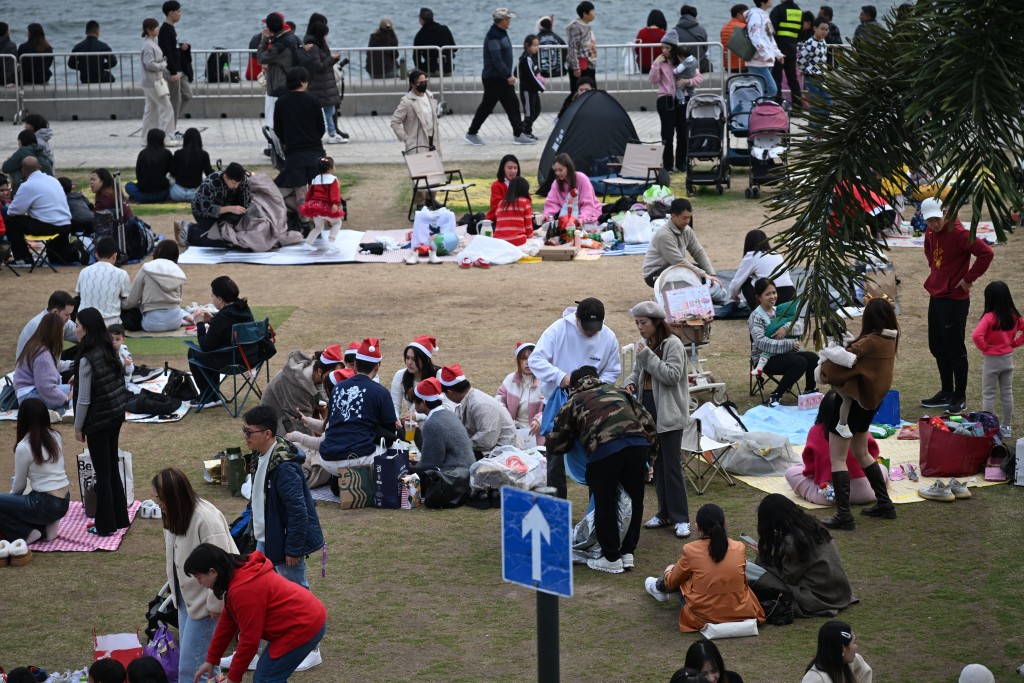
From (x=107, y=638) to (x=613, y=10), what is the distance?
5713cm

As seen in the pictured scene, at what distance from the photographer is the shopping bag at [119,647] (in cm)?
759

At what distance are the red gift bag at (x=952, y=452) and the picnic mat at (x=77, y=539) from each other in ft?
19.8

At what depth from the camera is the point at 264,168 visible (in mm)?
23016

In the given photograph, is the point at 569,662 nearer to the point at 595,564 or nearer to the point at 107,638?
the point at 595,564

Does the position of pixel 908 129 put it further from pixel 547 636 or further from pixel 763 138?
pixel 763 138

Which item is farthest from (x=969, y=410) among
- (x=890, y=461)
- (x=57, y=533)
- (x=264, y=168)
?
(x=264, y=168)

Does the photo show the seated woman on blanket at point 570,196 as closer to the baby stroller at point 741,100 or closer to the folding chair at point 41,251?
the baby stroller at point 741,100

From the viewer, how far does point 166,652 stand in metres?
7.64

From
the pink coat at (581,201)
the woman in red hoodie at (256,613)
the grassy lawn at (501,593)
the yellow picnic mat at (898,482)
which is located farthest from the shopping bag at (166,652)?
the pink coat at (581,201)

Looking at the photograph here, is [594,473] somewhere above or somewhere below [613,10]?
below

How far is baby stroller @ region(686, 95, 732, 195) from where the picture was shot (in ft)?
67.7

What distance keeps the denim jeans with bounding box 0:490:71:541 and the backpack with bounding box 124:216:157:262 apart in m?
8.48

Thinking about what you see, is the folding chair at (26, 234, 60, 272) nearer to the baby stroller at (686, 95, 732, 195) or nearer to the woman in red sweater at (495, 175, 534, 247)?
the woman in red sweater at (495, 175, 534, 247)

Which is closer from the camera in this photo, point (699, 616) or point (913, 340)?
point (699, 616)
